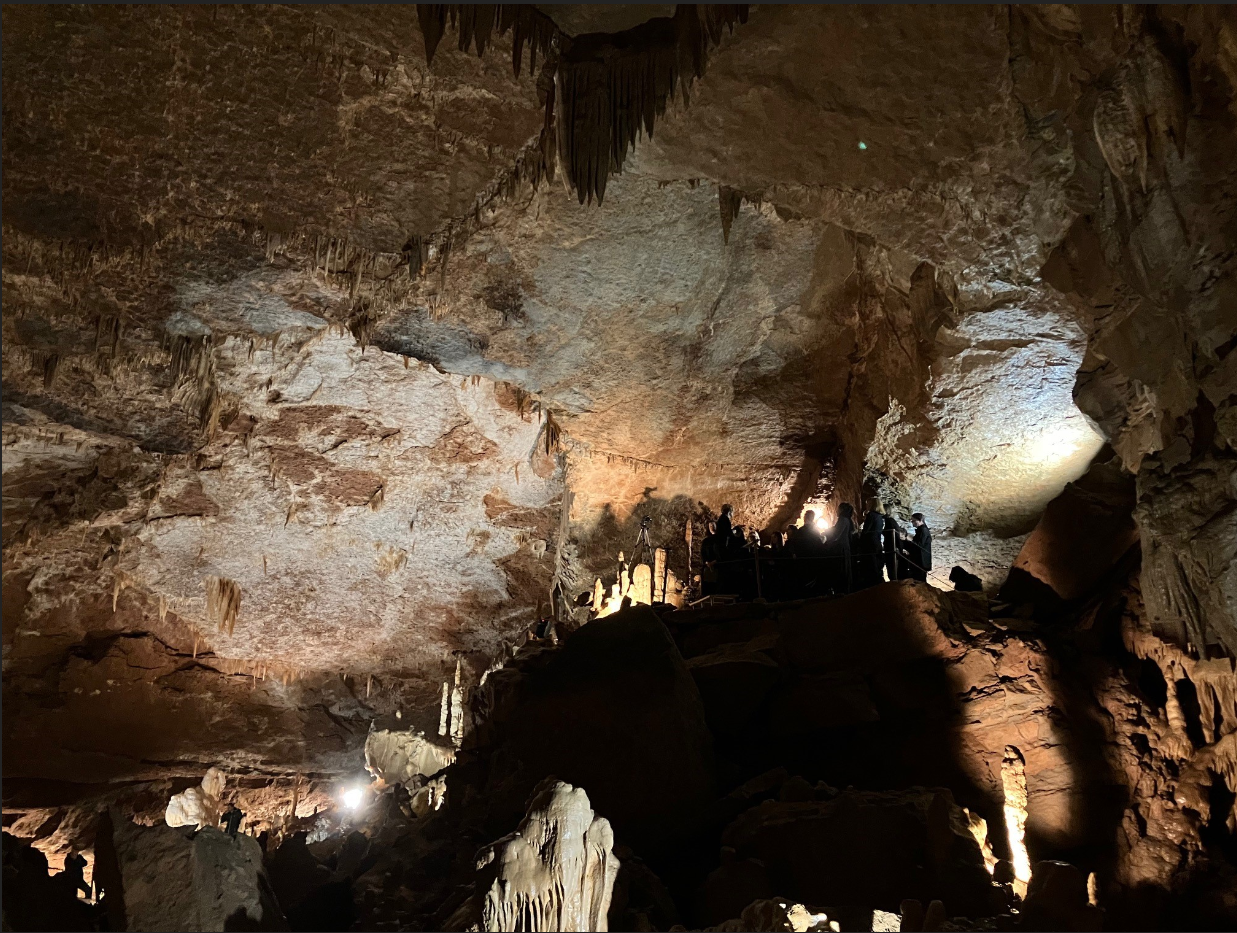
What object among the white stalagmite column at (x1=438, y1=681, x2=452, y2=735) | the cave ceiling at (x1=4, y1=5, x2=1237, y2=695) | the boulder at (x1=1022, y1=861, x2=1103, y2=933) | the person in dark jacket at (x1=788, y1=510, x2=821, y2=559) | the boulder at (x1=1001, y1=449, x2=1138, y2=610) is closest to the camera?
the boulder at (x1=1022, y1=861, x2=1103, y2=933)

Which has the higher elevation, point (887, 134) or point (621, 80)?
point (621, 80)

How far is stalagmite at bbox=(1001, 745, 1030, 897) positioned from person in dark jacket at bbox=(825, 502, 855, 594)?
2.59 meters

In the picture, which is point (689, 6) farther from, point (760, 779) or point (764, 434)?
point (764, 434)

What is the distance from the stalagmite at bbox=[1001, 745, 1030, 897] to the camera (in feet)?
21.2

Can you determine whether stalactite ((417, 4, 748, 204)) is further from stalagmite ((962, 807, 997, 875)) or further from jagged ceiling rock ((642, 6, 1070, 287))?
stalagmite ((962, 807, 997, 875))

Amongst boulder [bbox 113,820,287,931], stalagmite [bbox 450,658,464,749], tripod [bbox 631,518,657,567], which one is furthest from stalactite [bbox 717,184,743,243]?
stalagmite [bbox 450,658,464,749]

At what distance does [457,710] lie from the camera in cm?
1462

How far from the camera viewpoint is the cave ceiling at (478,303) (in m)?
6.40

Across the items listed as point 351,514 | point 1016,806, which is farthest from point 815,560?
point 351,514

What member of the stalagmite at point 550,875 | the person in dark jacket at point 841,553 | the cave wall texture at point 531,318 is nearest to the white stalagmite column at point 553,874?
the stalagmite at point 550,875

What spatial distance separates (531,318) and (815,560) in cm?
392

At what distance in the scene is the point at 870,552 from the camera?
9.38m

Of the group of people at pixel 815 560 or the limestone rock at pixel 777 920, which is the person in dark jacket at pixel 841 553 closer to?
the group of people at pixel 815 560

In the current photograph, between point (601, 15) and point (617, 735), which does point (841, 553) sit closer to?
point (617, 735)
